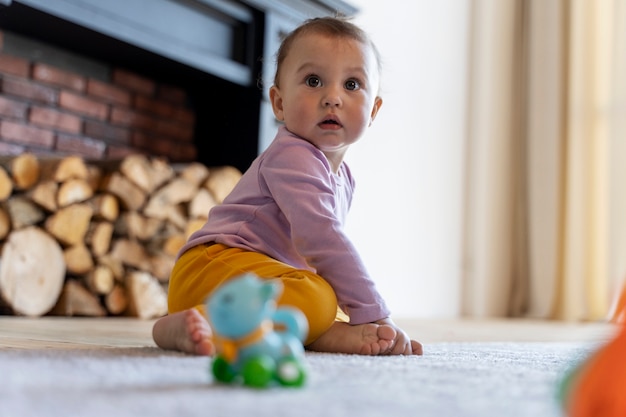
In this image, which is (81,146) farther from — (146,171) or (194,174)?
(194,174)

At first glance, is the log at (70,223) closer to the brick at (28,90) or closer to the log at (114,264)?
the log at (114,264)

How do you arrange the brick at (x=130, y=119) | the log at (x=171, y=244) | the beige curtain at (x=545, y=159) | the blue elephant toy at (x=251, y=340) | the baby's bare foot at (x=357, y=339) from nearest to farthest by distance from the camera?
the blue elephant toy at (x=251, y=340)
the baby's bare foot at (x=357, y=339)
the log at (x=171, y=244)
the brick at (x=130, y=119)
the beige curtain at (x=545, y=159)

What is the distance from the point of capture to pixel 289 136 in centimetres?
131

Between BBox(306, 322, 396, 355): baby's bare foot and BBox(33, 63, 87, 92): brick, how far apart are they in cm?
154

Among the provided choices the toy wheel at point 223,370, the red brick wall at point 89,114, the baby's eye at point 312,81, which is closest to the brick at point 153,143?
the red brick wall at point 89,114

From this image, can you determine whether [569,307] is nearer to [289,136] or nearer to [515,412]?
[289,136]

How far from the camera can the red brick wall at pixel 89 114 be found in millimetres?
2357

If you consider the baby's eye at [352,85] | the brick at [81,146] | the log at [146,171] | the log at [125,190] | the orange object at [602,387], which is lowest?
the orange object at [602,387]

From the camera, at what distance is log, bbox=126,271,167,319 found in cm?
243

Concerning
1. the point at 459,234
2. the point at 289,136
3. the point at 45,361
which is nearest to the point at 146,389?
the point at 45,361

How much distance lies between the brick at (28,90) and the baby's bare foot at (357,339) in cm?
150

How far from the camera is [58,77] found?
2.45 meters

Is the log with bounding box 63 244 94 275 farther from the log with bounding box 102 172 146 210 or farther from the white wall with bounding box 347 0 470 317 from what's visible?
the white wall with bounding box 347 0 470 317

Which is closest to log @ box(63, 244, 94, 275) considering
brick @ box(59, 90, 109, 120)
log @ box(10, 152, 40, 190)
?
log @ box(10, 152, 40, 190)
